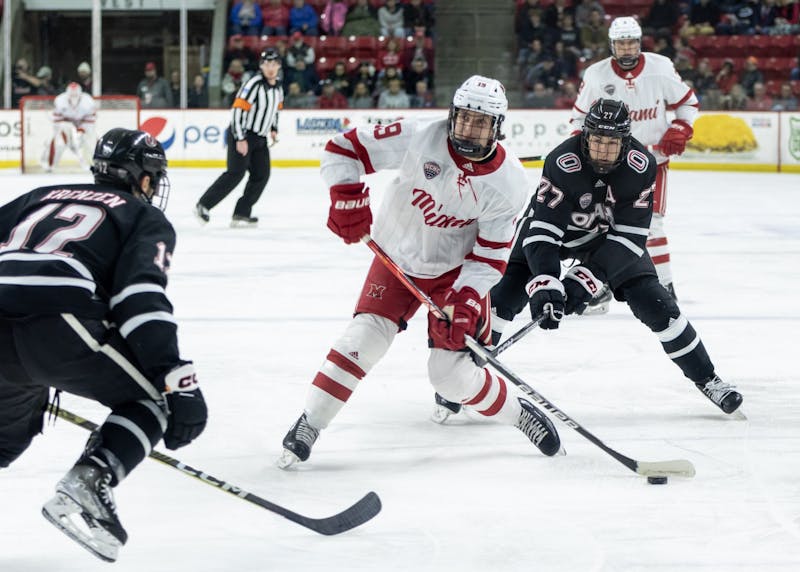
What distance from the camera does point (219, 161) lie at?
1307 cm

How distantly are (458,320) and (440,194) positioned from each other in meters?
0.34

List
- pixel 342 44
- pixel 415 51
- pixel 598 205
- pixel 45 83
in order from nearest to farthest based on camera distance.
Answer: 1. pixel 598 205
2. pixel 45 83
3. pixel 415 51
4. pixel 342 44

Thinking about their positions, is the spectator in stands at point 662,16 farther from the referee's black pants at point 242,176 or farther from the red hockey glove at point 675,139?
the red hockey glove at point 675,139

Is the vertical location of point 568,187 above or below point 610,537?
above

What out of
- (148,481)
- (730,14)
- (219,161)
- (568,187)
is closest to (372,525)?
(148,481)

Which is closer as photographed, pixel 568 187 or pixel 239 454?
pixel 239 454

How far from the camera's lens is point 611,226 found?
3727mm

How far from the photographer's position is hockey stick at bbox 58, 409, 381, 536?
241cm

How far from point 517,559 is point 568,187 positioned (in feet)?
4.89

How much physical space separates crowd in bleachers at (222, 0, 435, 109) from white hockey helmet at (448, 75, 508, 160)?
1075 cm

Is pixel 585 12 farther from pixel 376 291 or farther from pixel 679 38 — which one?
pixel 376 291

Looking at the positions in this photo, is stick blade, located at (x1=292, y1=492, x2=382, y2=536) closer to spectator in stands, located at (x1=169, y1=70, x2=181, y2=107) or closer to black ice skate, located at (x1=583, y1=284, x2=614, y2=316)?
black ice skate, located at (x1=583, y1=284, x2=614, y2=316)

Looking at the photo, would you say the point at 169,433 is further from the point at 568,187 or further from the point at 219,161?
the point at 219,161

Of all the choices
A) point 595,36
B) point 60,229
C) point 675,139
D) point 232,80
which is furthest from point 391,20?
point 60,229
